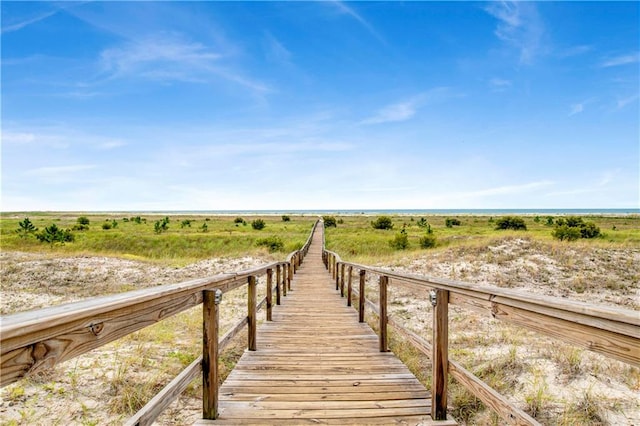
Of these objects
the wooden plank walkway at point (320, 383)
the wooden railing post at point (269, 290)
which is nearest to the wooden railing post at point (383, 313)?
the wooden plank walkway at point (320, 383)

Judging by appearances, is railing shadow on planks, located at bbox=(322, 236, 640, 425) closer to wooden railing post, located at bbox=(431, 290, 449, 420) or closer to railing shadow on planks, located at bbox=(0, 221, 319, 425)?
wooden railing post, located at bbox=(431, 290, 449, 420)

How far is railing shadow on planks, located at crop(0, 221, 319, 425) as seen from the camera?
1.14 meters

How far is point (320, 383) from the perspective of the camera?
3.69 metres

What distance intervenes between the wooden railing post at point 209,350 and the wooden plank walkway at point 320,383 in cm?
14

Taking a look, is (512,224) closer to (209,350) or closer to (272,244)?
(272,244)

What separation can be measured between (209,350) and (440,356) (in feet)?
6.23

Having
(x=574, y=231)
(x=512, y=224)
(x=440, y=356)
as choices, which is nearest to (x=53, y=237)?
(x=440, y=356)

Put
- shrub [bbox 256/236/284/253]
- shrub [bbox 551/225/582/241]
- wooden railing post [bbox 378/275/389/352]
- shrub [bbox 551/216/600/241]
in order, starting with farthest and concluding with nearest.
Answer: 1. shrub [bbox 256/236/284/253]
2. shrub [bbox 551/216/600/241]
3. shrub [bbox 551/225/582/241]
4. wooden railing post [bbox 378/275/389/352]

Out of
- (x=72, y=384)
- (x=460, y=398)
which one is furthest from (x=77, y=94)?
(x=460, y=398)

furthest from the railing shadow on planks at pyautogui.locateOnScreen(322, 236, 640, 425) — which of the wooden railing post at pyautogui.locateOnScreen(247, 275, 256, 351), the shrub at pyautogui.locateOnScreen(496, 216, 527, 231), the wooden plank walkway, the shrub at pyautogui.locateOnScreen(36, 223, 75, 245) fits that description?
the shrub at pyautogui.locateOnScreen(496, 216, 527, 231)

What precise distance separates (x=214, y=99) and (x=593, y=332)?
2108 inches

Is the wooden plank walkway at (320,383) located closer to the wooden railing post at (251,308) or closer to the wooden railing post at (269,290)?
the wooden railing post at (251,308)

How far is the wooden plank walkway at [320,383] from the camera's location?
2.97 m

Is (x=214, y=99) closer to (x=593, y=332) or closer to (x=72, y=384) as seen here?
(x=72, y=384)
